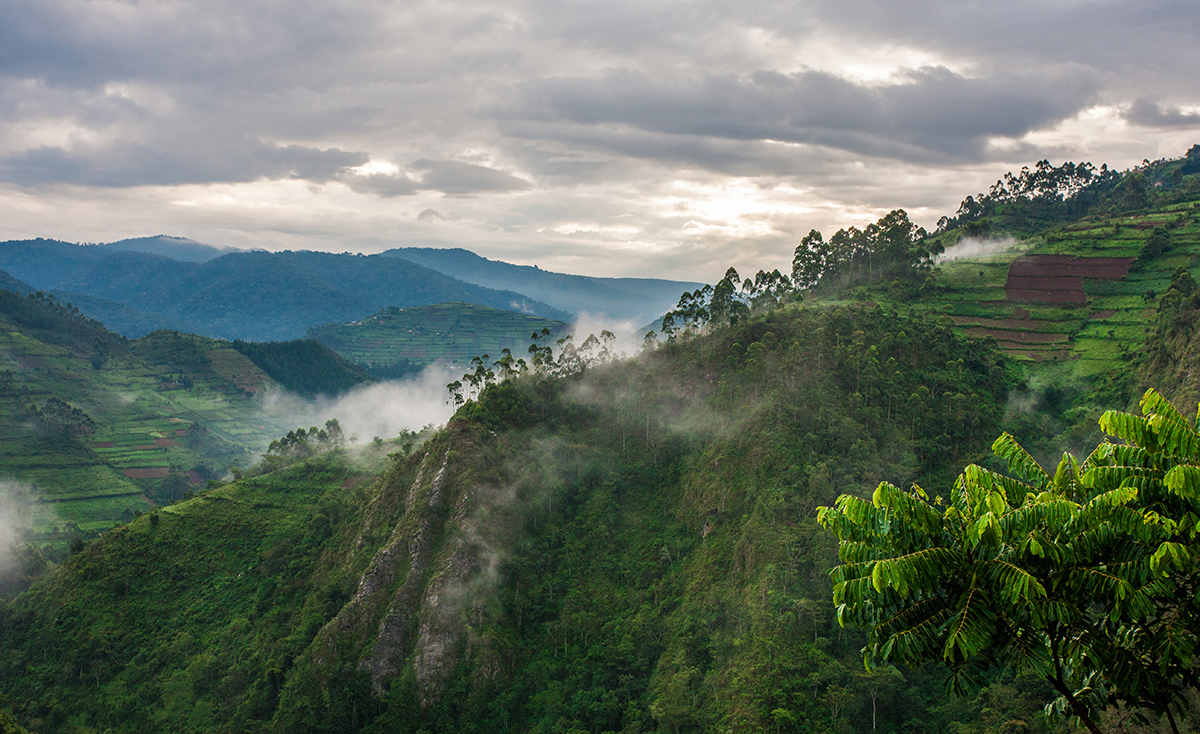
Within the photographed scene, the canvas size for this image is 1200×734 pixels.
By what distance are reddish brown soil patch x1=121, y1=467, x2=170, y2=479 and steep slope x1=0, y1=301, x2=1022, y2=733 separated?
87453 mm

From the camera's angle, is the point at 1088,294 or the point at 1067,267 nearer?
the point at 1088,294

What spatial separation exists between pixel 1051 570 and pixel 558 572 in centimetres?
6842

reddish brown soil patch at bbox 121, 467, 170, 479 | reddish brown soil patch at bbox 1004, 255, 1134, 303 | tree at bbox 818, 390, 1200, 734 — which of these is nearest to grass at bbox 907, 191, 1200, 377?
reddish brown soil patch at bbox 1004, 255, 1134, 303

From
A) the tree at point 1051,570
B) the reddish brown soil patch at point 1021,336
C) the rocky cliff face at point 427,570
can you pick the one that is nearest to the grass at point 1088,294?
the reddish brown soil patch at point 1021,336

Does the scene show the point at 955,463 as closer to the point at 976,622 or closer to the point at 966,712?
the point at 966,712

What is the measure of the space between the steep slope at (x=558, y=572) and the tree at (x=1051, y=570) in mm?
40879

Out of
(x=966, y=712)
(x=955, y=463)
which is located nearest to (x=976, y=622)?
(x=966, y=712)

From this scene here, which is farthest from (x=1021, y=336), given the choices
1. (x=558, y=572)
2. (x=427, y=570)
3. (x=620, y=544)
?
(x=427, y=570)

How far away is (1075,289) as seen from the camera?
103938mm

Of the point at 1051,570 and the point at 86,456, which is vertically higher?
the point at 1051,570

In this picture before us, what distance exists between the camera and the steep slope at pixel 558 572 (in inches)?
2363

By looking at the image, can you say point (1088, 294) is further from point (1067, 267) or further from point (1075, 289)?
point (1067, 267)

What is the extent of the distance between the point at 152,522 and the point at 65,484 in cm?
8634

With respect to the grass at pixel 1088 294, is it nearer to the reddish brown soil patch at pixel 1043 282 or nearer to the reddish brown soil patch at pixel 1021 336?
the reddish brown soil patch at pixel 1021 336
